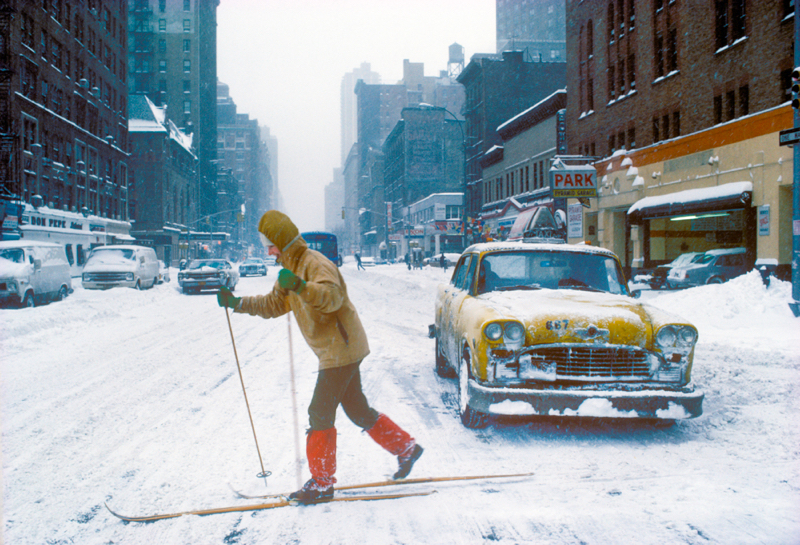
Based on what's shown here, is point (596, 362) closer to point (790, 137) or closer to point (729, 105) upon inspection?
point (790, 137)

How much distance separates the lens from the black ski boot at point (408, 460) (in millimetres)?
4122

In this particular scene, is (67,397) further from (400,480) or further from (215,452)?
(400,480)

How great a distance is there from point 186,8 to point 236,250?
5256 cm

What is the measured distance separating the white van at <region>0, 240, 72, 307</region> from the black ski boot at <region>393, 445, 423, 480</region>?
589 inches

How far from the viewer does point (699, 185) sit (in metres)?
24.6

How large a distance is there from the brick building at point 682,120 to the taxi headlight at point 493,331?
768 inches

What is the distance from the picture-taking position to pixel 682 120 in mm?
25625

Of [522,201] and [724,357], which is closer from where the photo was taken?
[724,357]

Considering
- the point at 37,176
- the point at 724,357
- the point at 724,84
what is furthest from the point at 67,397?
the point at 37,176

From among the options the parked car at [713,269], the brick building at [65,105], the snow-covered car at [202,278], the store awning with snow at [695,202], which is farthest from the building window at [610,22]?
the brick building at [65,105]

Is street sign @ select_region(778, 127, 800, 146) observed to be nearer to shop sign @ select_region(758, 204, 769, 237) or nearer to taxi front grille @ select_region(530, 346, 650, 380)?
taxi front grille @ select_region(530, 346, 650, 380)

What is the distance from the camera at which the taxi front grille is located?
4.88 meters

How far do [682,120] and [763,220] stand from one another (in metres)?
6.61

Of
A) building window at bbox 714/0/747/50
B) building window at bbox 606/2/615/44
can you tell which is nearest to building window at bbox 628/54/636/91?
building window at bbox 606/2/615/44
